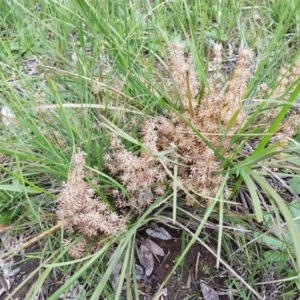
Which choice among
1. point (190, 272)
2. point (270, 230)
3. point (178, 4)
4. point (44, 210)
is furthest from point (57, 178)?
point (178, 4)

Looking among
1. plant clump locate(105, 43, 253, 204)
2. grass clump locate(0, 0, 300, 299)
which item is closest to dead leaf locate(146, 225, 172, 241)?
grass clump locate(0, 0, 300, 299)

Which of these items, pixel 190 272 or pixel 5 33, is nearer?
pixel 190 272

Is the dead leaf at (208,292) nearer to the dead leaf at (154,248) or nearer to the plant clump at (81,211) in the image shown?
the dead leaf at (154,248)

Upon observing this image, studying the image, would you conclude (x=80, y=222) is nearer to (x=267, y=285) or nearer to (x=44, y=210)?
(x=44, y=210)

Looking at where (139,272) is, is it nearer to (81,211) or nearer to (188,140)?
(81,211)

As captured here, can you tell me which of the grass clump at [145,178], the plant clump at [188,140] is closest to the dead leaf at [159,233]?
the grass clump at [145,178]

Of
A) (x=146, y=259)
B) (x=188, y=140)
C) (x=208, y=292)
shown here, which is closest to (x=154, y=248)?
(x=146, y=259)
